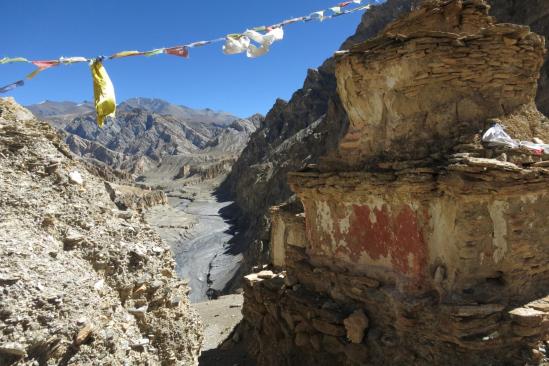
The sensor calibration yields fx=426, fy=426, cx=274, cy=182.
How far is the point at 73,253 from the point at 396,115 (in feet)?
18.0

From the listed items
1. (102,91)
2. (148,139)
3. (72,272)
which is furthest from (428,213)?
(148,139)

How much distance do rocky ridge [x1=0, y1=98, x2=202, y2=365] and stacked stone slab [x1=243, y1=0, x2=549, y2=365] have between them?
310 cm

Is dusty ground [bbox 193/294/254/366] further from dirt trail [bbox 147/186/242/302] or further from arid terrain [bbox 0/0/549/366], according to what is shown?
dirt trail [bbox 147/186/242/302]

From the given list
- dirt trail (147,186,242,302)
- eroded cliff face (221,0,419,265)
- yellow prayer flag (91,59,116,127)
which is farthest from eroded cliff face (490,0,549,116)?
dirt trail (147,186,242,302)

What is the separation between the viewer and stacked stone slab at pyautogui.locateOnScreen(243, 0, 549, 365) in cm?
560

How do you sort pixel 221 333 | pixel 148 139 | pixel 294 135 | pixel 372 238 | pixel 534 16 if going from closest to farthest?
1. pixel 372 238
2. pixel 221 333
3. pixel 534 16
4. pixel 294 135
5. pixel 148 139

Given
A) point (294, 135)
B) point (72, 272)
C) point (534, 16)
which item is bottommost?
point (72, 272)

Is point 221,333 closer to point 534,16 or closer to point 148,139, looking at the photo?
point 534,16

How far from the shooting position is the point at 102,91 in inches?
233

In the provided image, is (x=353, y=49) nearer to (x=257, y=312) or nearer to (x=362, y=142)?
(x=362, y=142)

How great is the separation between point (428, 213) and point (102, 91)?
496 cm

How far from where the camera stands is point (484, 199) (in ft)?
18.5

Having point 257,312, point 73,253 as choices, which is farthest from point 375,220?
point 73,253

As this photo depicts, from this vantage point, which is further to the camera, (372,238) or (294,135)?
(294,135)
